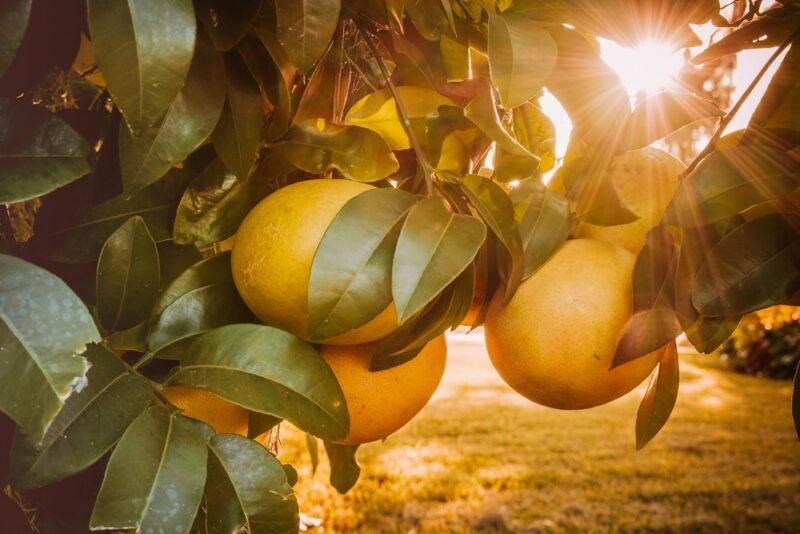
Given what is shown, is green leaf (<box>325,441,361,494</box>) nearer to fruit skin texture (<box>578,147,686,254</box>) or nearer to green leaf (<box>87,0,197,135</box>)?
fruit skin texture (<box>578,147,686,254</box>)

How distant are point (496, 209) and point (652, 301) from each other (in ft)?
0.60

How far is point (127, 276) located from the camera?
0.60 metres

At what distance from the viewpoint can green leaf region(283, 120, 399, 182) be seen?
679 millimetres

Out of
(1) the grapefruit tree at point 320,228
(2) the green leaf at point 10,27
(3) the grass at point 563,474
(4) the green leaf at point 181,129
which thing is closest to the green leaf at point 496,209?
(1) the grapefruit tree at point 320,228

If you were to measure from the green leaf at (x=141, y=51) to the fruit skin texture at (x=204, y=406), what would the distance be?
272 millimetres

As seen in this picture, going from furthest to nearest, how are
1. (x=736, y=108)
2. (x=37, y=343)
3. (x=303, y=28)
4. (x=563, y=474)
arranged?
(x=563, y=474)
(x=736, y=108)
(x=303, y=28)
(x=37, y=343)

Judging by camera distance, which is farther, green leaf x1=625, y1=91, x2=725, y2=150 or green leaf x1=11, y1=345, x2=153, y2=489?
green leaf x1=625, y1=91, x2=725, y2=150

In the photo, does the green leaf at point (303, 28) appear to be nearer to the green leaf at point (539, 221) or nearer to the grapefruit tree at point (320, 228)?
the grapefruit tree at point (320, 228)

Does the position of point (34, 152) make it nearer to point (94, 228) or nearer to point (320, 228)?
point (94, 228)

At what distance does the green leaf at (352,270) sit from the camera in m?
0.54

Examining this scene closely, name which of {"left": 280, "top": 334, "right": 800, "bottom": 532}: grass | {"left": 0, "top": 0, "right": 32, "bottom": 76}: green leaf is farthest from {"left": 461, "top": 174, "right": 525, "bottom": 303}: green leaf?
{"left": 280, "top": 334, "right": 800, "bottom": 532}: grass

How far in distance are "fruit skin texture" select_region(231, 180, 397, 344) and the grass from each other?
8.87ft

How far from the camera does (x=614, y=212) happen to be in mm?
710

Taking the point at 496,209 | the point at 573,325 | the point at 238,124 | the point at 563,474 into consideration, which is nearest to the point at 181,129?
the point at 238,124
